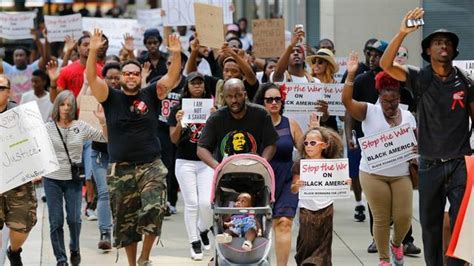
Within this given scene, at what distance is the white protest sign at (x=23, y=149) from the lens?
35.8 ft

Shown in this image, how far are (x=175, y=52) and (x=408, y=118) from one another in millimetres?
2134

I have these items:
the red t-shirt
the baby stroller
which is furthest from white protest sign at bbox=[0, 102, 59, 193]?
the red t-shirt

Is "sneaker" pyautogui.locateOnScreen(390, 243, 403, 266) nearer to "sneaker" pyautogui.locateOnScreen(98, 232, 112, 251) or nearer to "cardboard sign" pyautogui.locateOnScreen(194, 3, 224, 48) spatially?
"sneaker" pyautogui.locateOnScreen(98, 232, 112, 251)

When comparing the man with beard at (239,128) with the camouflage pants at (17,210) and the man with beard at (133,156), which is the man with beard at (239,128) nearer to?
the man with beard at (133,156)

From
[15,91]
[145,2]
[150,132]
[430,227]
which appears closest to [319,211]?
[430,227]

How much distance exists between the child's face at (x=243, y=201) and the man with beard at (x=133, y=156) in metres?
1.11

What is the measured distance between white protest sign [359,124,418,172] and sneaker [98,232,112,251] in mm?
3032

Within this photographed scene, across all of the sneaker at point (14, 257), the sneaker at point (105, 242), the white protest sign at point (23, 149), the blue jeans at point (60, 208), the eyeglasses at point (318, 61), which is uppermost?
the eyeglasses at point (318, 61)

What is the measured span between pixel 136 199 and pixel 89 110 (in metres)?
2.35

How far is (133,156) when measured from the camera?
443 inches

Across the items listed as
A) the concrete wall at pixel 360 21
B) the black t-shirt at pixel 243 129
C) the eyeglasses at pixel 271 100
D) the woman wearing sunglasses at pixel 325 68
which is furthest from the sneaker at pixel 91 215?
the black t-shirt at pixel 243 129

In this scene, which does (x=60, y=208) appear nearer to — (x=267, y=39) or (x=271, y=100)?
(x=271, y=100)

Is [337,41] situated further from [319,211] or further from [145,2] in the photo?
[145,2]

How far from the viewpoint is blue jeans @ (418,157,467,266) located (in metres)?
10.1
